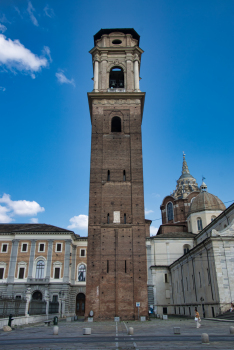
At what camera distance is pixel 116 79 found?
3972 centimetres

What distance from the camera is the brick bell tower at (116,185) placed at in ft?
88.7

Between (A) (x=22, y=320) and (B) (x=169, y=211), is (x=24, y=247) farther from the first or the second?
(B) (x=169, y=211)

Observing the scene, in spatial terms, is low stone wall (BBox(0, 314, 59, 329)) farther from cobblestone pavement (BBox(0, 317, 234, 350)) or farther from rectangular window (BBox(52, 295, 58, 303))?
rectangular window (BBox(52, 295, 58, 303))

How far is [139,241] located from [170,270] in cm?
1887

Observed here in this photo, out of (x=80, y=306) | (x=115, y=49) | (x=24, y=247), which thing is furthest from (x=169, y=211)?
(x=115, y=49)

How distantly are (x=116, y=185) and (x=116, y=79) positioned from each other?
1572 centimetres

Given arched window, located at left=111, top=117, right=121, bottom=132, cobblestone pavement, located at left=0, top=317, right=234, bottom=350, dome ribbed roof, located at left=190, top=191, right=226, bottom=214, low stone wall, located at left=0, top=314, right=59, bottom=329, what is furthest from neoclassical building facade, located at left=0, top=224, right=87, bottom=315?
cobblestone pavement, located at left=0, top=317, right=234, bottom=350

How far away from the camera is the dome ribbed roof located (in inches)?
Result: 2010

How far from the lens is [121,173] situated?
105 ft

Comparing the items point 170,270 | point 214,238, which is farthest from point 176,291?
point 214,238

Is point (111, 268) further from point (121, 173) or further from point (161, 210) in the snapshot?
point (161, 210)

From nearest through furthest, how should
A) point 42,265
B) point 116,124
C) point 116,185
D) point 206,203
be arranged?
point 116,185 < point 116,124 < point 42,265 < point 206,203

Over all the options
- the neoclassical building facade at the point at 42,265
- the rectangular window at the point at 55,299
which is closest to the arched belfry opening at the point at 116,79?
the neoclassical building facade at the point at 42,265

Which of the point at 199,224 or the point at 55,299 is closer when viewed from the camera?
the point at 55,299
